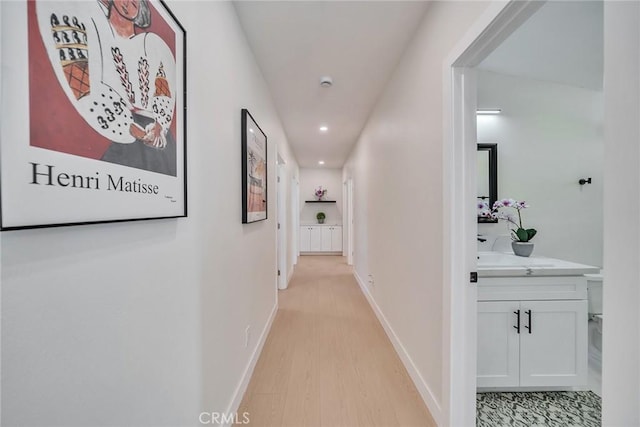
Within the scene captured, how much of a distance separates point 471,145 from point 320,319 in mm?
2288

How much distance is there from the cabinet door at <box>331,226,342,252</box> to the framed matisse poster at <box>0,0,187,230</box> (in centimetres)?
608

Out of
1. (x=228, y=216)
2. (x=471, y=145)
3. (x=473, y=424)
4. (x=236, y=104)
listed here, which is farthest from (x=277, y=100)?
(x=473, y=424)

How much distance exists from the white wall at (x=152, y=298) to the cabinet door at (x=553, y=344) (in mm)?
1852

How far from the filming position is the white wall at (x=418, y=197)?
1.38m

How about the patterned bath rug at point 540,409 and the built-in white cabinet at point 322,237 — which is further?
the built-in white cabinet at point 322,237

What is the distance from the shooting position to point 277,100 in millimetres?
2822

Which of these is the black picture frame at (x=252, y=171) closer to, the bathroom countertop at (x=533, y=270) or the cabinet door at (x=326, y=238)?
the bathroom countertop at (x=533, y=270)

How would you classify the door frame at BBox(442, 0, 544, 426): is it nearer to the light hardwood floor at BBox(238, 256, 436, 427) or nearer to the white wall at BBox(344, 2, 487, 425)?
the white wall at BBox(344, 2, 487, 425)

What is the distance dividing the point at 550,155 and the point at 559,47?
33.2 inches

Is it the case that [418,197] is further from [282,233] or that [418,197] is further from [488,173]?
[282,233]

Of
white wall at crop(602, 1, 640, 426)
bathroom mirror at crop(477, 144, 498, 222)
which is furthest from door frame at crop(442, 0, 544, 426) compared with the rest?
bathroom mirror at crop(477, 144, 498, 222)

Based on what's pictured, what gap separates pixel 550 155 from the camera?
2180 millimetres

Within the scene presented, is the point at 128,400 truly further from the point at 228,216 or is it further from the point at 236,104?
the point at 236,104

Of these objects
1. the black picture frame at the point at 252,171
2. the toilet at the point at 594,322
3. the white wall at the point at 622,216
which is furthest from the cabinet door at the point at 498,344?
the black picture frame at the point at 252,171
